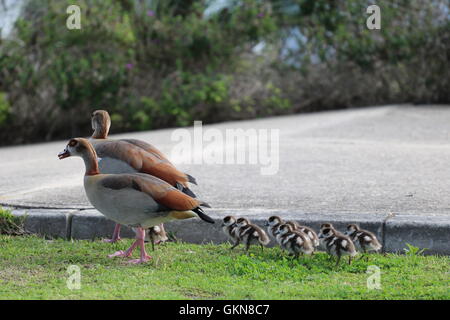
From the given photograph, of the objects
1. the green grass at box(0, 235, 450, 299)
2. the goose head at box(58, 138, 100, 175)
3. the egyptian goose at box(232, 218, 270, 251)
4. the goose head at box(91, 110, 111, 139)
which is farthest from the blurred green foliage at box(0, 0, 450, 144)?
the egyptian goose at box(232, 218, 270, 251)

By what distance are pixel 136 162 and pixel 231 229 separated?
2.96 feet

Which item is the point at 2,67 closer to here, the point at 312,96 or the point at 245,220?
→ the point at 312,96

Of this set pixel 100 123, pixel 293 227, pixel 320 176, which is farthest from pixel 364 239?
pixel 320 176

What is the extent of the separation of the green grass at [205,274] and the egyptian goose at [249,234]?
110 millimetres

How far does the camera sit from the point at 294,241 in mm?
5316

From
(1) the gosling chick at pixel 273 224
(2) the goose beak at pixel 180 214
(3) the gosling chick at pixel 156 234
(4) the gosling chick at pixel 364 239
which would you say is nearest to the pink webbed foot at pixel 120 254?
(3) the gosling chick at pixel 156 234

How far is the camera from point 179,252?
574 centimetres

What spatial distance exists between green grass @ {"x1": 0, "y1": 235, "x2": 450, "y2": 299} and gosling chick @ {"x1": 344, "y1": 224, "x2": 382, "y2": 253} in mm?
102

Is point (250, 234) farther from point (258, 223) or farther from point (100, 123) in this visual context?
point (100, 123)

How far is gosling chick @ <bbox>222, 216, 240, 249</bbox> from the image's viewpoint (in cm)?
574

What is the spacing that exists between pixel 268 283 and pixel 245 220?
0.93m

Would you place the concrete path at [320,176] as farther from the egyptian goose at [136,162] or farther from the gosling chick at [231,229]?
the egyptian goose at [136,162]

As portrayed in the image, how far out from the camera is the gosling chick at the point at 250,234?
5617mm

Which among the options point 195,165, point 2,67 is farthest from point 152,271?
point 2,67
